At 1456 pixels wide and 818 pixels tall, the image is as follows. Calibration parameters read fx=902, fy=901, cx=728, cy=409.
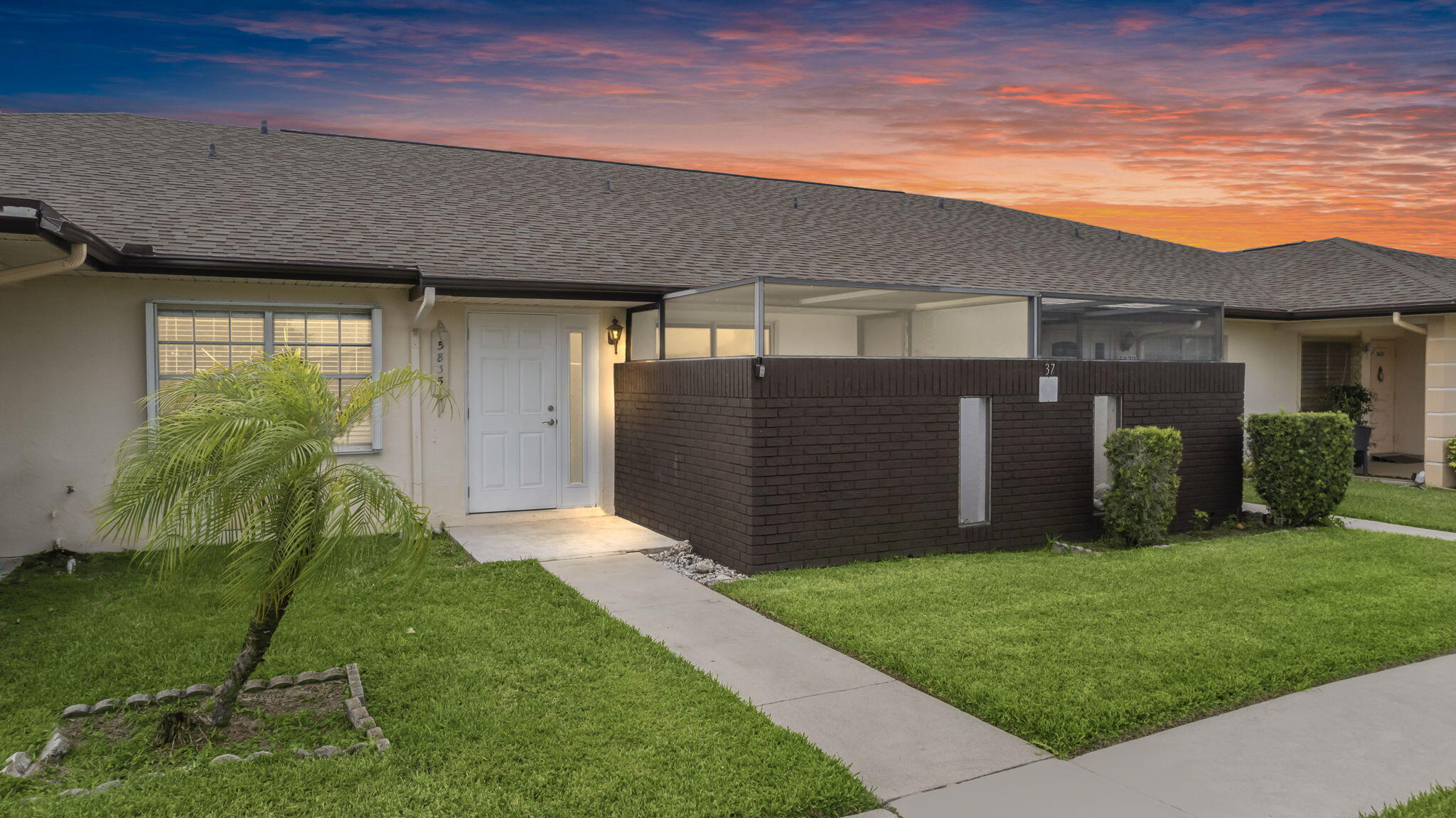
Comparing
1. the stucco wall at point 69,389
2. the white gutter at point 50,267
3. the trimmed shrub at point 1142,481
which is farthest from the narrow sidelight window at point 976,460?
the white gutter at point 50,267

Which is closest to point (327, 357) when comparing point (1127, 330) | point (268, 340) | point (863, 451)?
point (268, 340)

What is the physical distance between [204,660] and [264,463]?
207 cm

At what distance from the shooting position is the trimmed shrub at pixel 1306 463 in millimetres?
9297

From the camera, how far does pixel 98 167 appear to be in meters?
9.63

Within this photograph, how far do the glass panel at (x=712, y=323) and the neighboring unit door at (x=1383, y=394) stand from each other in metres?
14.1

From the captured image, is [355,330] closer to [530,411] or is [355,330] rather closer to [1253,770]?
[530,411]

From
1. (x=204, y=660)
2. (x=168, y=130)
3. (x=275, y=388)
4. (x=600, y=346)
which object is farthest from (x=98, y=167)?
(x=275, y=388)

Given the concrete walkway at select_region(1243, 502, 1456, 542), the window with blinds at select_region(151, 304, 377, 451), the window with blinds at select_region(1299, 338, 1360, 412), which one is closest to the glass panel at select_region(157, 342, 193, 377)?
the window with blinds at select_region(151, 304, 377, 451)

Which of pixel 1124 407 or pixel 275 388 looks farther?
pixel 1124 407

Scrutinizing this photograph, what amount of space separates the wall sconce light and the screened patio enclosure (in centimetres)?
27

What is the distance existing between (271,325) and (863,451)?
564 centimetres

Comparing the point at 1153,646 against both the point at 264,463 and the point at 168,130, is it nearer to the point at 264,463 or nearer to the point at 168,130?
the point at 264,463

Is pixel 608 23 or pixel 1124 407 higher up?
pixel 608 23

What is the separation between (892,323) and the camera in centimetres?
812
